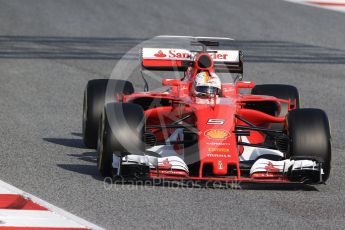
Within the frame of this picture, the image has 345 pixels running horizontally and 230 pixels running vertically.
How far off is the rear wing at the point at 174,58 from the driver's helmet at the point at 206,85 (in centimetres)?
88

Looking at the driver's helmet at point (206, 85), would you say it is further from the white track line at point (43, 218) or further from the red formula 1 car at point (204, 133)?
the white track line at point (43, 218)

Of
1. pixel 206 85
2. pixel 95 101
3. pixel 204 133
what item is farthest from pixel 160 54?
pixel 204 133

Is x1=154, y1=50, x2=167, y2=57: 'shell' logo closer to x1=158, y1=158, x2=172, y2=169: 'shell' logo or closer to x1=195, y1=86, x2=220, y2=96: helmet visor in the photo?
x1=195, y1=86, x2=220, y2=96: helmet visor

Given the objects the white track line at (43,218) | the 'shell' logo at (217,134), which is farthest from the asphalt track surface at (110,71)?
the 'shell' logo at (217,134)

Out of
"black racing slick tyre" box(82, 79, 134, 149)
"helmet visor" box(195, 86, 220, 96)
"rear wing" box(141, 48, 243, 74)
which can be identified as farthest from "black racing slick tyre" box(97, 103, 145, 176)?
"rear wing" box(141, 48, 243, 74)

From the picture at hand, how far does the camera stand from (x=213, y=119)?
31.2 ft

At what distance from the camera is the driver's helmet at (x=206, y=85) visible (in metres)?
10.1

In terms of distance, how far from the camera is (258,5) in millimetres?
25406

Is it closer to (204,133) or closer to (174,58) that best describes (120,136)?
(204,133)

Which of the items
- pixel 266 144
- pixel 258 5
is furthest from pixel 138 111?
pixel 258 5

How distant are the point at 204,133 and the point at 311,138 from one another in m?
0.95

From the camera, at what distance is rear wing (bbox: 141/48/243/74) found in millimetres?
11273

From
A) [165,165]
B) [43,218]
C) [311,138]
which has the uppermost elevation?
[311,138]

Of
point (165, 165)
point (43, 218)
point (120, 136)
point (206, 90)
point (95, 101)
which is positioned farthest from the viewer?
point (95, 101)
